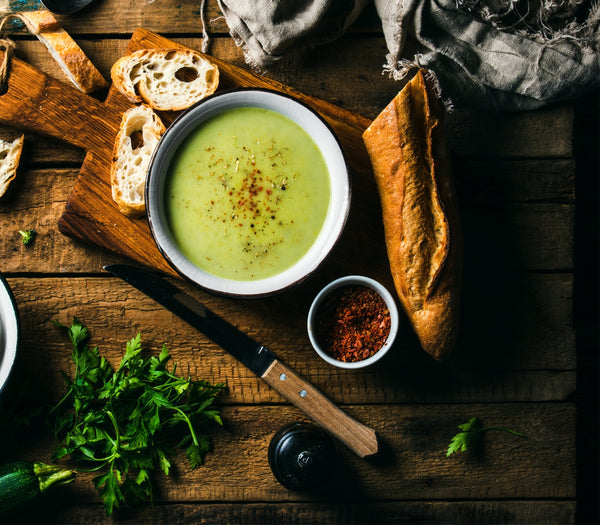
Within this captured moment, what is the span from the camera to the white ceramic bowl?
64.6 inches

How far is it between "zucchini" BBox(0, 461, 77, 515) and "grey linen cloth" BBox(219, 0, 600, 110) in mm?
1657

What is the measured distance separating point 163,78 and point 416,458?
167 cm

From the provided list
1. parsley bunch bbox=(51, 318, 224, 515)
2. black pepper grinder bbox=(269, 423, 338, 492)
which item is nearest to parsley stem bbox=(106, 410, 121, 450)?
parsley bunch bbox=(51, 318, 224, 515)

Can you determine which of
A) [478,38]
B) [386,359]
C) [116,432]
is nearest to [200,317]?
[116,432]

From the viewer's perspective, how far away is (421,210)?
1.53 m

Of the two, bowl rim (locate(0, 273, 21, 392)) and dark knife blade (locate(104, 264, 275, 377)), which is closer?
bowl rim (locate(0, 273, 21, 392))

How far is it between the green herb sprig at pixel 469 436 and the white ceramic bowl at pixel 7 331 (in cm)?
156

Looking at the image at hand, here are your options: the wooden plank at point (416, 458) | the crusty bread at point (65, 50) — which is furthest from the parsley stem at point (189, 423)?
the crusty bread at point (65, 50)

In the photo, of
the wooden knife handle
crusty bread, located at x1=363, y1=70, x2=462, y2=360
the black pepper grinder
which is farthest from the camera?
the wooden knife handle

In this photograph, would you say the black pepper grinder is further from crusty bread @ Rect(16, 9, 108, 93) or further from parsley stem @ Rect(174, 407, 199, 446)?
crusty bread @ Rect(16, 9, 108, 93)

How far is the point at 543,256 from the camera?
5.93 ft

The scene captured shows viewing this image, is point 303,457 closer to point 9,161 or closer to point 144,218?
point 144,218

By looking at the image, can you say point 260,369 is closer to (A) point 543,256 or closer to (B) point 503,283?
(B) point 503,283

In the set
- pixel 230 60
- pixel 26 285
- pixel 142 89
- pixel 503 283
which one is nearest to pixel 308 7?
pixel 230 60
